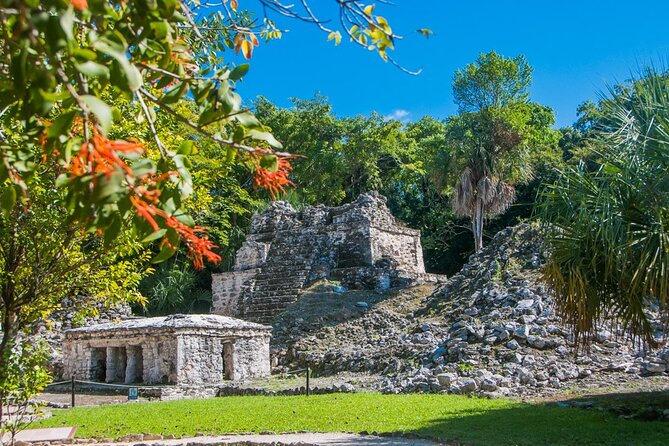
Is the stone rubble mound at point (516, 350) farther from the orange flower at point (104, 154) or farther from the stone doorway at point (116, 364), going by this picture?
the orange flower at point (104, 154)

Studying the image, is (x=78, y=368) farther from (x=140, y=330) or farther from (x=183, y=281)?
(x=183, y=281)

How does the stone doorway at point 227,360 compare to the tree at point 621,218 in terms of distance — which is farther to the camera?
the stone doorway at point 227,360

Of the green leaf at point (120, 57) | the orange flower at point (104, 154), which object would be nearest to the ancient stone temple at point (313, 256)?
the orange flower at point (104, 154)

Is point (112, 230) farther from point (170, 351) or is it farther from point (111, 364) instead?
point (111, 364)

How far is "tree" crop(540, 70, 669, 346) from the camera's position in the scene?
24.7 ft

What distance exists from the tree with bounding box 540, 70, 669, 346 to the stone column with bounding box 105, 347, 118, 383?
1101 cm

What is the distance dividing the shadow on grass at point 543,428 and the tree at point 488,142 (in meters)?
14.1

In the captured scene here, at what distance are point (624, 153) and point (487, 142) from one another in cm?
1587

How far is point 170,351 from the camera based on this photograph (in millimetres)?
15133

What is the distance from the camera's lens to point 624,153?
8.05 meters

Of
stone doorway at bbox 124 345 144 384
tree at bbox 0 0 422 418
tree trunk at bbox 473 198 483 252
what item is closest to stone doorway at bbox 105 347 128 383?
stone doorway at bbox 124 345 144 384

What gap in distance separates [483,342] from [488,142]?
37.4 ft

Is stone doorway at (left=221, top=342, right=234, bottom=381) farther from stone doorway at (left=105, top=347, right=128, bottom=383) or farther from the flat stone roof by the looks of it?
stone doorway at (left=105, top=347, right=128, bottom=383)

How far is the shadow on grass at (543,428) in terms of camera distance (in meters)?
7.29
